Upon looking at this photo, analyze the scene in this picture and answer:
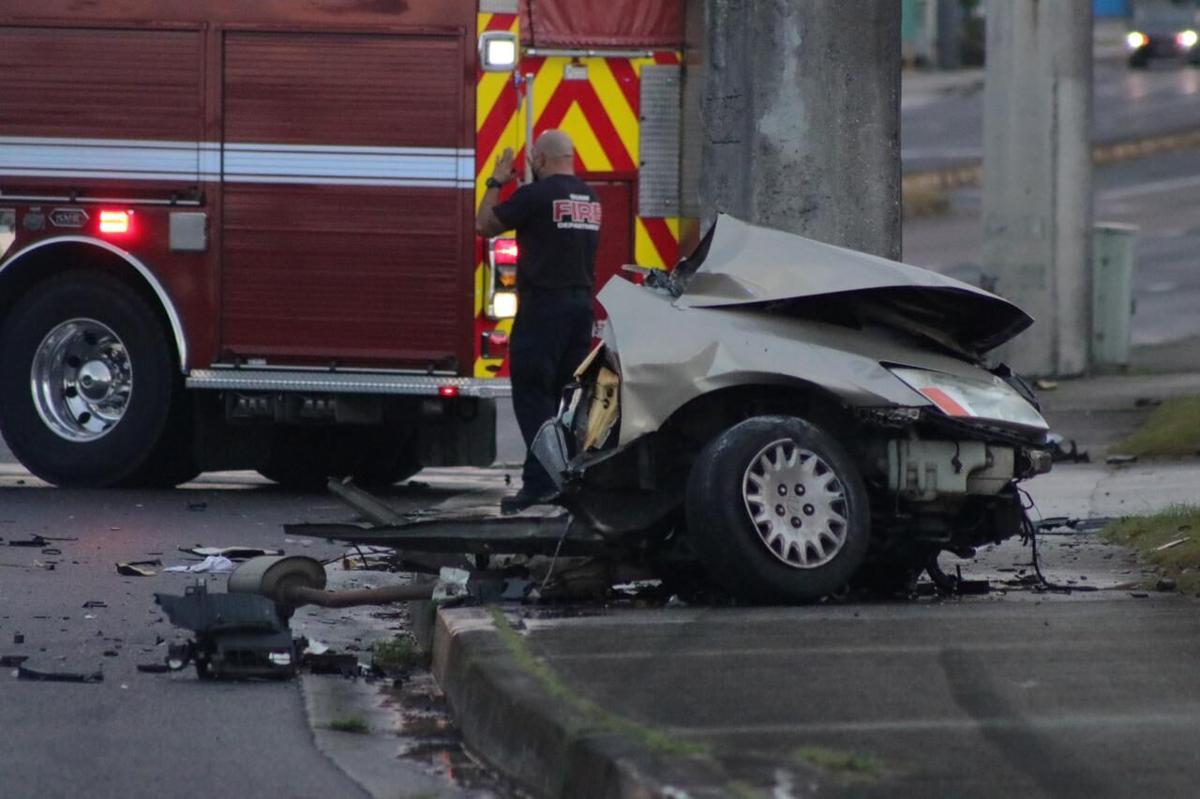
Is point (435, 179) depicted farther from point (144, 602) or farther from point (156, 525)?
point (144, 602)

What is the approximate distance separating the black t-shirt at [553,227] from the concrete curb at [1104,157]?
25806 mm

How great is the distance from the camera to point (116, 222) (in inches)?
471

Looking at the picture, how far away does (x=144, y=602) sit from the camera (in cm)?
861

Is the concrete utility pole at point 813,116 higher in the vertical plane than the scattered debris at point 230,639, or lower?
higher

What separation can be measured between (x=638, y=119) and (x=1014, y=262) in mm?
7135

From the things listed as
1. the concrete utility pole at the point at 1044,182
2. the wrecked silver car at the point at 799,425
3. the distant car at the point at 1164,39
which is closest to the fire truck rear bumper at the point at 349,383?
the wrecked silver car at the point at 799,425

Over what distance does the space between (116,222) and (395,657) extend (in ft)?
16.4

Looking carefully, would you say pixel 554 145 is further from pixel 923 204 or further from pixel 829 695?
pixel 923 204

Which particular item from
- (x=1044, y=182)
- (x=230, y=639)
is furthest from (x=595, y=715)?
(x=1044, y=182)

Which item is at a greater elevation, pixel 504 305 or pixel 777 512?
pixel 504 305

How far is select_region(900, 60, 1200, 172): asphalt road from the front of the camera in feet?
136

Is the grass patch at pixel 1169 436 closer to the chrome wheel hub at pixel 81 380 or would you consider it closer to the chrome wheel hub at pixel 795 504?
the chrome wheel hub at pixel 81 380

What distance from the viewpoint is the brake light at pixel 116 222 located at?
11953mm

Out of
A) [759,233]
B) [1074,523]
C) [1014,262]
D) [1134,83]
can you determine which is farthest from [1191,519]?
[1134,83]
